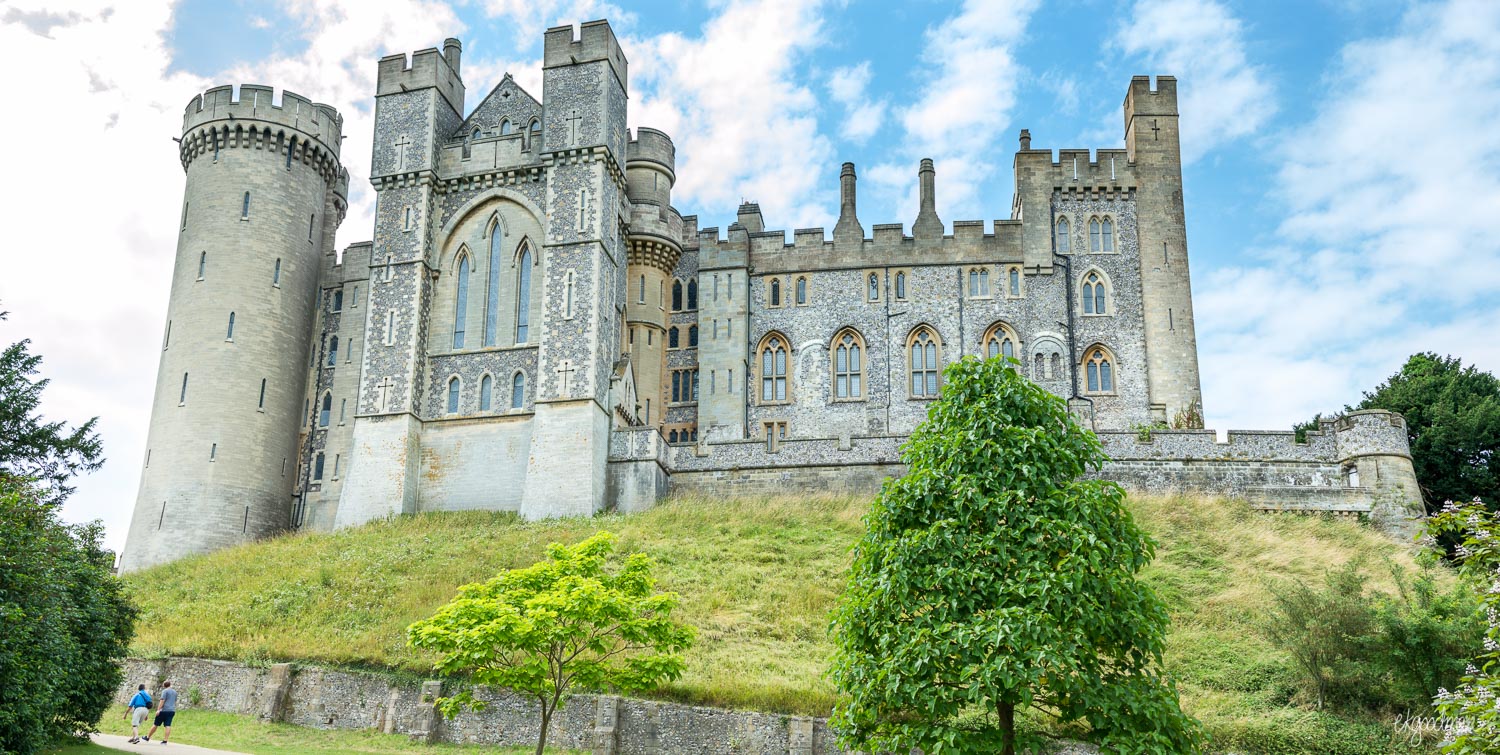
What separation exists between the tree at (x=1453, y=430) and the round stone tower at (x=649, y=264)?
25953 millimetres

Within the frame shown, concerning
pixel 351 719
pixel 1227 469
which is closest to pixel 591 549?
pixel 351 719

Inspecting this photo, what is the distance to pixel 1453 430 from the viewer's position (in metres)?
42.1

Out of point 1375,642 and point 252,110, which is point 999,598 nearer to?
point 1375,642

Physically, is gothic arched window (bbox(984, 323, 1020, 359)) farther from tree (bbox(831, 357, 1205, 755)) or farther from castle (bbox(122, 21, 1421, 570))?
tree (bbox(831, 357, 1205, 755))

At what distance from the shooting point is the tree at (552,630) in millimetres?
21953

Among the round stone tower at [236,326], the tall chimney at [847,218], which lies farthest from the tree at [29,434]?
the tall chimney at [847,218]

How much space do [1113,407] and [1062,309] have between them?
4.07m

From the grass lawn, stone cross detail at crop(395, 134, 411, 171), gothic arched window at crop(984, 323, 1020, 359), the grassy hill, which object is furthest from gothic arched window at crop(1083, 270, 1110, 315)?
the grass lawn

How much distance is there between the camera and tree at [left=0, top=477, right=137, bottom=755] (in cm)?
1950

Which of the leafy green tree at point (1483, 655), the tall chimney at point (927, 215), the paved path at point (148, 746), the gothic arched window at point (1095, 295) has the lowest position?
the paved path at point (148, 746)

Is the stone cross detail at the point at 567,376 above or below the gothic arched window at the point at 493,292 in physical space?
below

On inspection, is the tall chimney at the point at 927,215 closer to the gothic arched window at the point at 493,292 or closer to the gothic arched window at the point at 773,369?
the gothic arched window at the point at 773,369

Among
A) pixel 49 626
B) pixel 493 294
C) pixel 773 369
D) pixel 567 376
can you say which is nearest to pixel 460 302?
pixel 493 294

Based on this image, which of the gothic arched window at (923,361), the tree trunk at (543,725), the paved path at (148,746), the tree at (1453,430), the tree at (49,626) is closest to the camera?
the tree at (49,626)
